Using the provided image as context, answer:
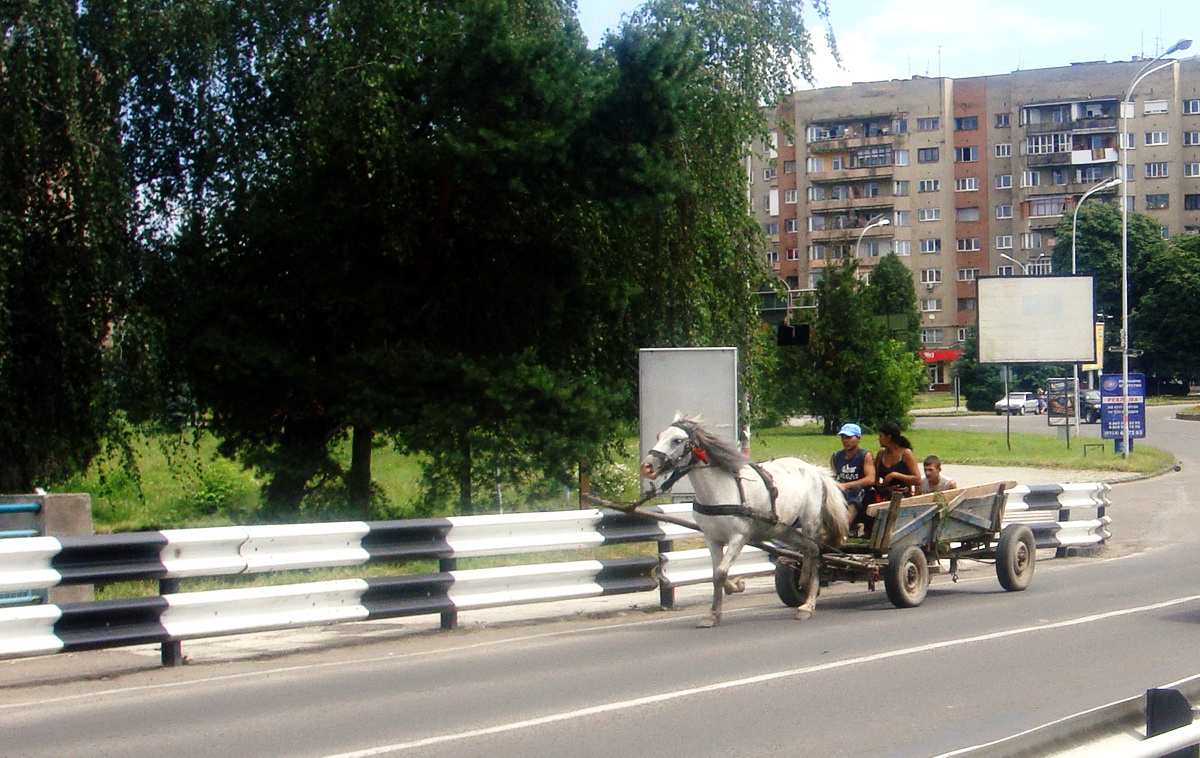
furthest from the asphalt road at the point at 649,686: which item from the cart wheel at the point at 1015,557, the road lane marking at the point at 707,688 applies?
the cart wheel at the point at 1015,557

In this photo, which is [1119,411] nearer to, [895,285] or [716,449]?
[716,449]

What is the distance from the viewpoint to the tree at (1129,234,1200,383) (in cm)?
9769

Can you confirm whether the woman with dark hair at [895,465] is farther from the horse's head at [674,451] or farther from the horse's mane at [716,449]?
the horse's head at [674,451]

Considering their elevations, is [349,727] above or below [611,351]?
below

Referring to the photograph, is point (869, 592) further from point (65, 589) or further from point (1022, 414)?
point (1022, 414)

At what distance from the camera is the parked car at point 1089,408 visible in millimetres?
73875

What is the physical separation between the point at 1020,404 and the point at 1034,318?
150ft

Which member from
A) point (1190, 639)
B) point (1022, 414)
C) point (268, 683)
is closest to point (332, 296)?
point (268, 683)

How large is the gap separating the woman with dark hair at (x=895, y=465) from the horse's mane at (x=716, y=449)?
225cm

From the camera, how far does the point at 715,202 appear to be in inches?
906

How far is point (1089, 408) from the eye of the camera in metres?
73.9

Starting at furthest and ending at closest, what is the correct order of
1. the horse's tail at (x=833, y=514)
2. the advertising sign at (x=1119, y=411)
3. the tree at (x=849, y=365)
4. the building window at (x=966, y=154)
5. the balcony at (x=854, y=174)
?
the balcony at (x=854, y=174) → the building window at (x=966, y=154) → the tree at (x=849, y=365) → the advertising sign at (x=1119, y=411) → the horse's tail at (x=833, y=514)

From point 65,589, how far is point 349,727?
4961 mm

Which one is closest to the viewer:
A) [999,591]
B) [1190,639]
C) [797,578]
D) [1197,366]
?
[1190,639]
